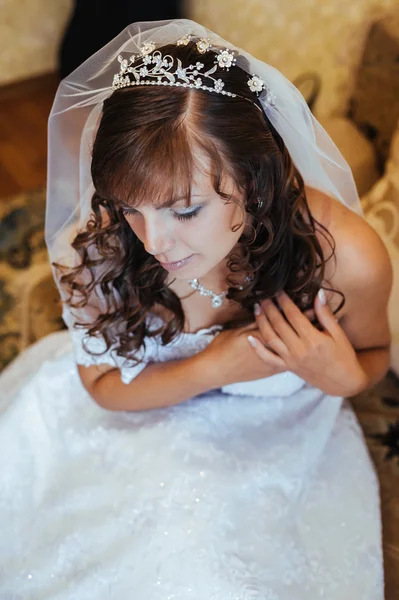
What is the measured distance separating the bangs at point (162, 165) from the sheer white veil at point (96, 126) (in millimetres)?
130

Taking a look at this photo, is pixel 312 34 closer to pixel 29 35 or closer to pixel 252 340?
pixel 252 340

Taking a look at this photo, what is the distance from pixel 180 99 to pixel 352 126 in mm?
1045

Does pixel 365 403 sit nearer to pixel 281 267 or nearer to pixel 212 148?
pixel 281 267

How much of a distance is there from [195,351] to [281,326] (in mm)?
240

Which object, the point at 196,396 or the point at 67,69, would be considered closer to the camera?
the point at 196,396

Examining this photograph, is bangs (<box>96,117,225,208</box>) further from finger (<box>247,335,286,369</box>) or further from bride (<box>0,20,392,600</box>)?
finger (<box>247,335,286,369</box>)

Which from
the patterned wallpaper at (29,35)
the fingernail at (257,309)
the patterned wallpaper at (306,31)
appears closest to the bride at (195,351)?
the fingernail at (257,309)

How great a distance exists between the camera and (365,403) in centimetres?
139

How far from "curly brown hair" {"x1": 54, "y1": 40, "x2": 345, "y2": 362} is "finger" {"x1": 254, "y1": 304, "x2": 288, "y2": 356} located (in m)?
0.04

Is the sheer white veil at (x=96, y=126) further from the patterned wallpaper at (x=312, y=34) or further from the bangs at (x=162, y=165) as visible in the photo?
the patterned wallpaper at (x=312, y=34)

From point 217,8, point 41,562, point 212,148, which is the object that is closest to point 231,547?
point 41,562

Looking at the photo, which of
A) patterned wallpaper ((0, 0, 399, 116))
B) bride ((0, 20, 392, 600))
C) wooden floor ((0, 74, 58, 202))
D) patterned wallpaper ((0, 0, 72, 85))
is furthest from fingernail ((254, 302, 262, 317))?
patterned wallpaper ((0, 0, 72, 85))

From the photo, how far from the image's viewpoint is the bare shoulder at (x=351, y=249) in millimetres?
1068

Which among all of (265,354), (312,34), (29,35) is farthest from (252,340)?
(29,35)
